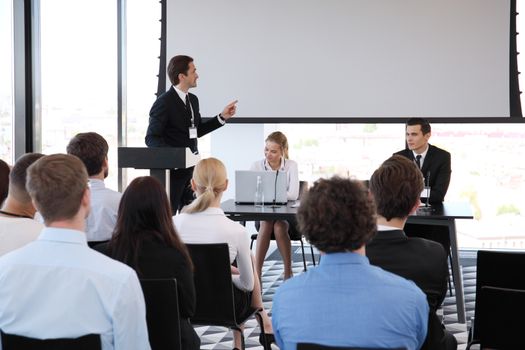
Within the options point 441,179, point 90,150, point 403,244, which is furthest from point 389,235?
point 441,179

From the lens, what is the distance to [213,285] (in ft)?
11.1

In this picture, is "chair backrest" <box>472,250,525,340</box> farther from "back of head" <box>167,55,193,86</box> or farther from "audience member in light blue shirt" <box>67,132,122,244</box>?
"back of head" <box>167,55,193,86</box>

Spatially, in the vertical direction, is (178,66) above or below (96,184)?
above

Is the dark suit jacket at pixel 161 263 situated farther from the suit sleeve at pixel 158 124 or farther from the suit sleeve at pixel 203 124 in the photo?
the suit sleeve at pixel 203 124

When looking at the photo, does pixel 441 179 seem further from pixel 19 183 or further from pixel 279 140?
pixel 19 183

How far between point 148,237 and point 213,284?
2.36 feet

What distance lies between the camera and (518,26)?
669 centimetres

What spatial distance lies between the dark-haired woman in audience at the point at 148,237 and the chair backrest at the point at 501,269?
50.8 inches

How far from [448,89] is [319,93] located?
1238 mm

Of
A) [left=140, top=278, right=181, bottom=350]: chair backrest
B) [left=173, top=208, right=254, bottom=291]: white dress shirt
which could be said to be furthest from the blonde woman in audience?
[left=140, top=278, right=181, bottom=350]: chair backrest

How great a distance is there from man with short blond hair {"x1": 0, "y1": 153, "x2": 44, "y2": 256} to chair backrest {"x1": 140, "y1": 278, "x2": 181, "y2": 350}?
2.00ft

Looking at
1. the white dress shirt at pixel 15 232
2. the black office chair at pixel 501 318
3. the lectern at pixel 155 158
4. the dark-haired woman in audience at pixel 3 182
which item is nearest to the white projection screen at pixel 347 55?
the lectern at pixel 155 158

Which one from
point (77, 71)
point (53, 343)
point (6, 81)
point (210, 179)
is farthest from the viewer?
point (77, 71)

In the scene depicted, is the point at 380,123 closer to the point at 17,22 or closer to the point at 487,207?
the point at 487,207
